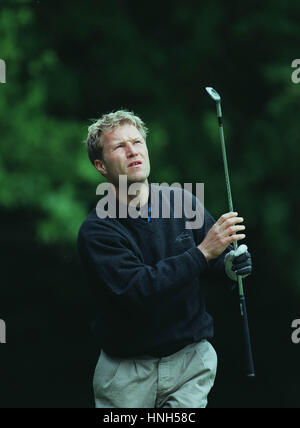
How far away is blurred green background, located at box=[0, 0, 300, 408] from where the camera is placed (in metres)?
6.03

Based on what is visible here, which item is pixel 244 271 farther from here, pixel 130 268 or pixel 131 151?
pixel 131 151

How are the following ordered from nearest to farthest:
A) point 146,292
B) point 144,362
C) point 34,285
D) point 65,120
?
point 146,292 → point 144,362 → point 65,120 → point 34,285

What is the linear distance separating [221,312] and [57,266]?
5.64 ft

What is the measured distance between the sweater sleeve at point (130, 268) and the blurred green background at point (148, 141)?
346 centimetres

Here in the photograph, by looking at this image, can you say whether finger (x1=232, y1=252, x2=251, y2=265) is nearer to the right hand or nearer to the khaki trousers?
the right hand

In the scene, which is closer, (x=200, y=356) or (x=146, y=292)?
(x=146, y=292)

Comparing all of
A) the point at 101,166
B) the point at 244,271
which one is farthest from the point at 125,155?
the point at 244,271

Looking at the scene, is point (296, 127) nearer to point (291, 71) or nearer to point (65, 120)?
point (291, 71)

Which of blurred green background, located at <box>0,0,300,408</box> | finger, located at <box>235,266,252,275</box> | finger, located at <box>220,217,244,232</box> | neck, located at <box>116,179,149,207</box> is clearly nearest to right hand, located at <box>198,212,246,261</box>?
finger, located at <box>220,217,244,232</box>

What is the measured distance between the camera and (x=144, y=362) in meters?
2.56

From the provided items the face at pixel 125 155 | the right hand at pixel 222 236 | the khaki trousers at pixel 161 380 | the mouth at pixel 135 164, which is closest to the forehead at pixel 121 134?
the face at pixel 125 155

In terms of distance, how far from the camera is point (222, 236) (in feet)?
7.90

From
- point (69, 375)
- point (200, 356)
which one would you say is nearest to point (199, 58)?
point (69, 375)

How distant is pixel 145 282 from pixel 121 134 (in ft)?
1.88
